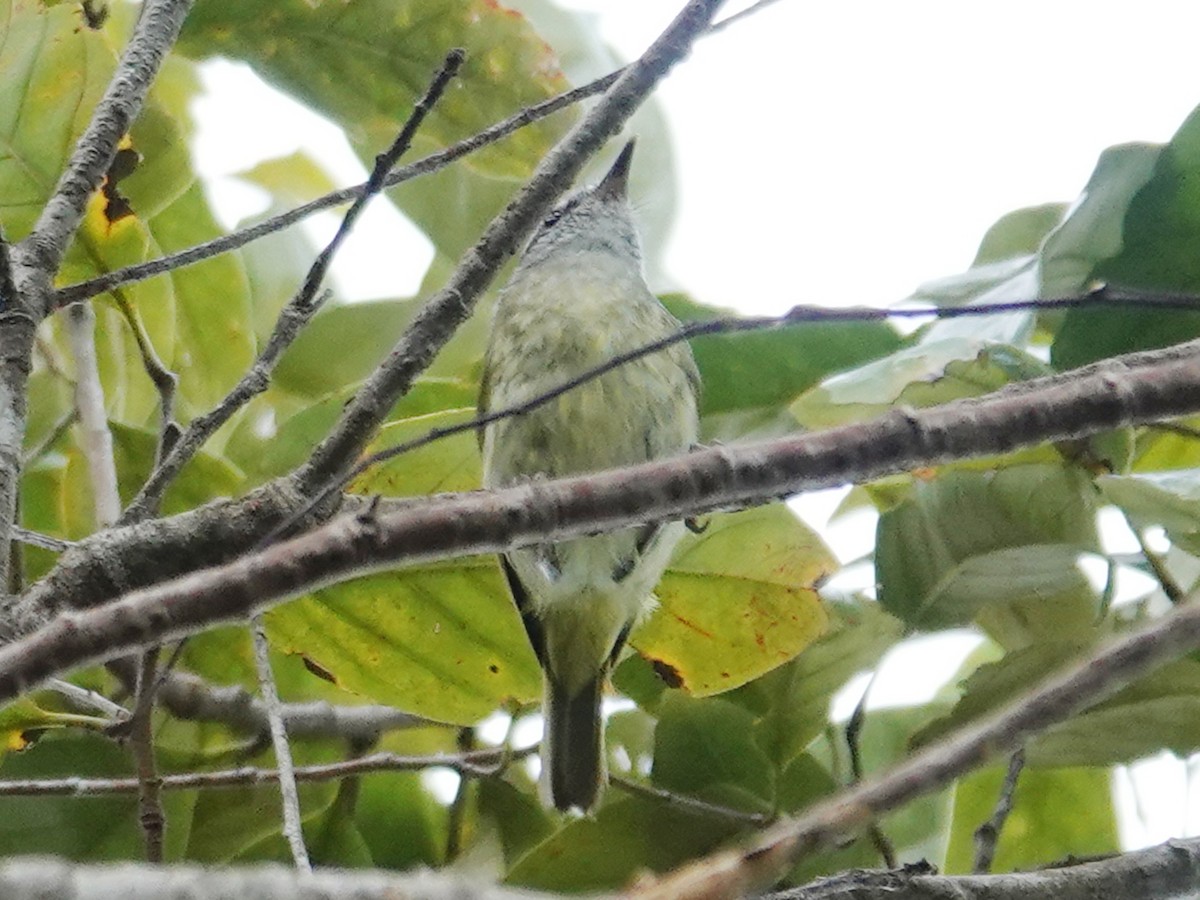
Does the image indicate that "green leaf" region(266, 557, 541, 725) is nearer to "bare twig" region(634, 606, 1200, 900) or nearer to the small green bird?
the small green bird

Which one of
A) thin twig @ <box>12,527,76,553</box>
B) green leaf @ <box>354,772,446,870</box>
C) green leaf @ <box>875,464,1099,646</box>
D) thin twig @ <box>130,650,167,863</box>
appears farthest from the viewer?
green leaf @ <box>354,772,446,870</box>

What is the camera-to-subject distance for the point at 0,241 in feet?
2.64

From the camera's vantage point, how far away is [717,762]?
1200 mm

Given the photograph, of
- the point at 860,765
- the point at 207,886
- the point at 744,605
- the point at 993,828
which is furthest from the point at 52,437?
the point at 207,886

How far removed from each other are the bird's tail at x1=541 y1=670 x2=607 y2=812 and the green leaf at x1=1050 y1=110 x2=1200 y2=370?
537 millimetres

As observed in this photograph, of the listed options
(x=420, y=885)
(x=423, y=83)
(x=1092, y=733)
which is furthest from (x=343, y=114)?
(x=420, y=885)

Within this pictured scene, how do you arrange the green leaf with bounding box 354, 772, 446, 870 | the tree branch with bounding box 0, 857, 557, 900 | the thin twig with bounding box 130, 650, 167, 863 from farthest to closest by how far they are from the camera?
the green leaf with bounding box 354, 772, 446, 870 → the thin twig with bounding box 130, 650, 167, 863 → the tree branch with bounding box 0, 857, 557, 900

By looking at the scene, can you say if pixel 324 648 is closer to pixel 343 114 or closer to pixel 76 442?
pixel 76 442

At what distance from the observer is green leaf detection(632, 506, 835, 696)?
47.5 inches

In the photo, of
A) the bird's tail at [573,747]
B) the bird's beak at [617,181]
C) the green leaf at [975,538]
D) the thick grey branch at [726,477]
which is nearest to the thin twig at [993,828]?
the green leaf at [975,538]

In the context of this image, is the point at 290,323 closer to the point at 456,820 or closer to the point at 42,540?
the point at 42,540

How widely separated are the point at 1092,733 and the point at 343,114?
847 mm

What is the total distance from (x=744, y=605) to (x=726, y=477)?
25.4 inches

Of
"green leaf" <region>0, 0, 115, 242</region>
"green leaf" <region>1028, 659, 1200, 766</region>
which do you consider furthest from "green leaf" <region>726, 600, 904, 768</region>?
"green leaf" <region>0, 0, 115, 242</region>
